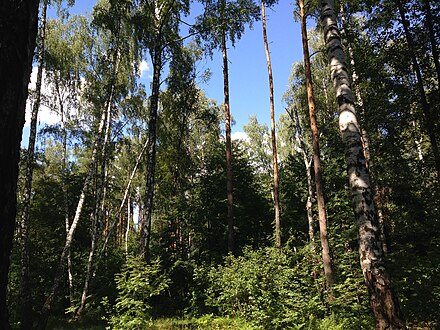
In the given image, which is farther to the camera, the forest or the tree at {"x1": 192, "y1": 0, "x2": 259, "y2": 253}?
the tree at {"x1": 192, "y1": 0, "x2": 259, "y2": 253}

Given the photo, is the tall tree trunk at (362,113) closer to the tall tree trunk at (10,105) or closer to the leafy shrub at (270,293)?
the leafy shrub at (270,293)

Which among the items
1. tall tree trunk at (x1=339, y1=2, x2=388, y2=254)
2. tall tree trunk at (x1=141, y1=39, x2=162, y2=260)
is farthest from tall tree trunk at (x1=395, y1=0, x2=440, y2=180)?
tall tree trunk at (x1=141, y1=39, x2=162, y2=260)

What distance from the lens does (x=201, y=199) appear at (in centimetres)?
1697

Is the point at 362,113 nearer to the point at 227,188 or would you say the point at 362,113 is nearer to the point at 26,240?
the point at 227,188

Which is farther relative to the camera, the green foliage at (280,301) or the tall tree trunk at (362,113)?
the tall tree trunk at (362,113)

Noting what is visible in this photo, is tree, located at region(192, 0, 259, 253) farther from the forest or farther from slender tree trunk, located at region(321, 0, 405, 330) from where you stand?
slender tree trunk, located at region(321, 0, 405, 330)

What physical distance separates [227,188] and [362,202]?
33.4 feet

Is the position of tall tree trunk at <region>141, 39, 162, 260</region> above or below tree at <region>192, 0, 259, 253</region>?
below

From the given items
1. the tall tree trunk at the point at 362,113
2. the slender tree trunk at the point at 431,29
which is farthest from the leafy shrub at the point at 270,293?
the slender tree trunk at the point at 431,29

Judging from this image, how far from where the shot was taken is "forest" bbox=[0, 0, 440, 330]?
450 centimetres

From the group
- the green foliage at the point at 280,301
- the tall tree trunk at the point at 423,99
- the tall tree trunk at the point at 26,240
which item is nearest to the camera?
the green foliage at the point at 280,301

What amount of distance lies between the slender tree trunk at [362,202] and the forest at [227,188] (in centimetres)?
2

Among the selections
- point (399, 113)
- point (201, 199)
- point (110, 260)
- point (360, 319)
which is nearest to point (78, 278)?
point (110, 260)

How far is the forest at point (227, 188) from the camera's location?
450cm
